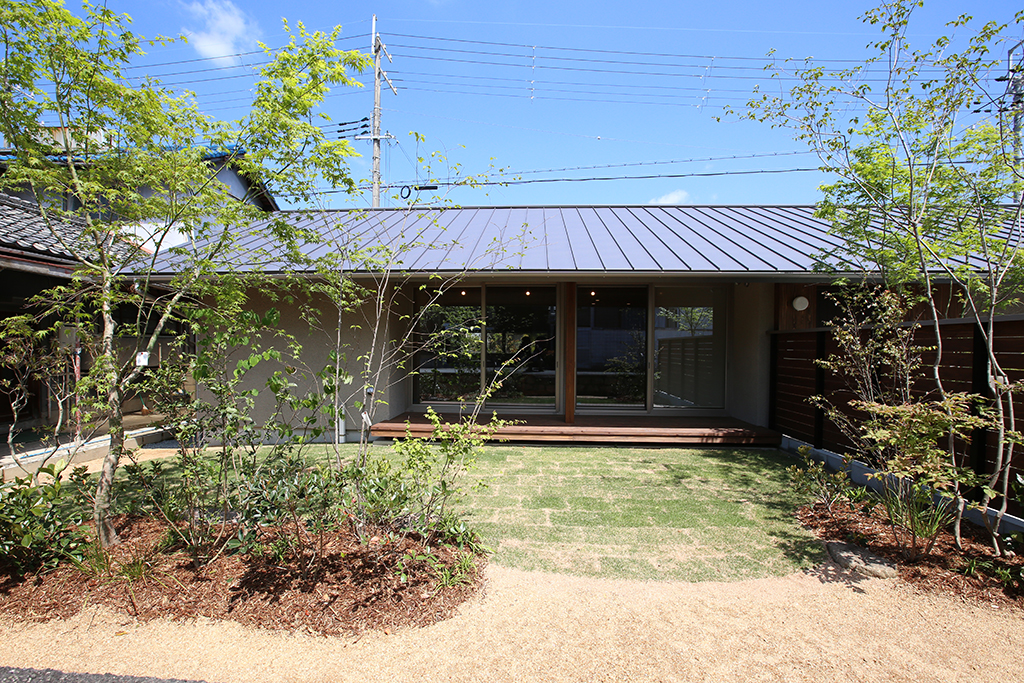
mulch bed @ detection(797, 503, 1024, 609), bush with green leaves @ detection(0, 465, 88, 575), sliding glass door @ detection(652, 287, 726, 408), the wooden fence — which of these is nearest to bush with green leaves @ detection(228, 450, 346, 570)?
bush with green leaves @ detection(0, 465, 88, 575)

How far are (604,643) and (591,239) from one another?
6.25 meters

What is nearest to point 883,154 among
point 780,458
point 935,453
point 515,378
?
point 935,453

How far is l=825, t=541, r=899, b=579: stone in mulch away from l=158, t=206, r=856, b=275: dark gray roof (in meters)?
3.64

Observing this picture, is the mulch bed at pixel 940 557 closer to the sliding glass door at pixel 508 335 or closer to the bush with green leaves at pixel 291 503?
the bush with green leaves at pixel 291 503

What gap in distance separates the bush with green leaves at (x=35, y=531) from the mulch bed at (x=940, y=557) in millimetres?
5553

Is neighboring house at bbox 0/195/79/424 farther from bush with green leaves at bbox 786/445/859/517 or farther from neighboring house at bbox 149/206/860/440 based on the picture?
bush with green leaves at bbox 786/445/859/517

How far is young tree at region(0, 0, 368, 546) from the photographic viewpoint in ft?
11.0

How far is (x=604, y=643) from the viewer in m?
2.59

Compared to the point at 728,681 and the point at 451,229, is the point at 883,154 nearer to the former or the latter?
the point at 728,681

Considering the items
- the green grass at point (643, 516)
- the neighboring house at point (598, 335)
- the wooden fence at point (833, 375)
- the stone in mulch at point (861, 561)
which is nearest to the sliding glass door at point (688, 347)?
the neighboring house at point (598, 335)

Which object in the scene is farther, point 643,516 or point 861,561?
point 643,516

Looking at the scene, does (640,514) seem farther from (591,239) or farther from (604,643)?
(591,239)

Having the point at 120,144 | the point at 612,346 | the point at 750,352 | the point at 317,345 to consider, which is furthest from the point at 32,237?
the point at 750,352

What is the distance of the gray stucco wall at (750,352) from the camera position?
7.36 m
